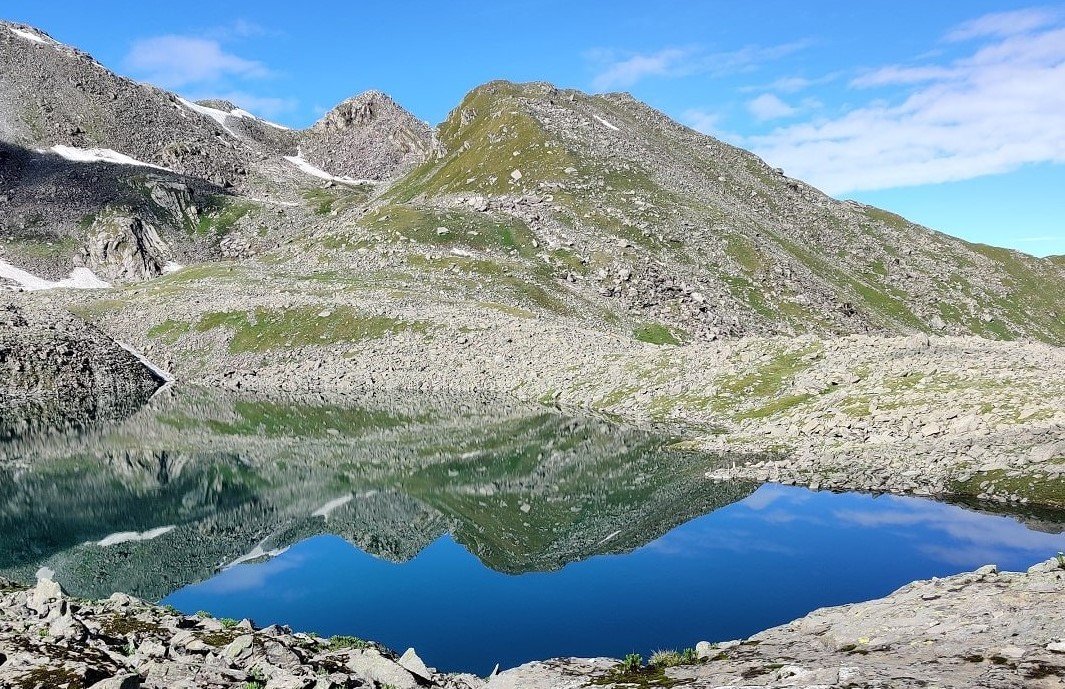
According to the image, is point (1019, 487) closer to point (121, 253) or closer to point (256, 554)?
point (256, 554)

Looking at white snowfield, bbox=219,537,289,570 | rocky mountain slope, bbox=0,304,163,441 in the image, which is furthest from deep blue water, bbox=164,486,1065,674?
rocky mountain slope, bbox=0,304,163,441

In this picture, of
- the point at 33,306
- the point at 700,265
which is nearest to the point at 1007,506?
the point at 700,265

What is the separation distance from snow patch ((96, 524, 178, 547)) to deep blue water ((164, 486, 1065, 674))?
884 centimetres

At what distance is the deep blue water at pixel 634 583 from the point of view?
23.0m

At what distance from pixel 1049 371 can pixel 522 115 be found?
453ft

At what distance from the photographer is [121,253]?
157 meters

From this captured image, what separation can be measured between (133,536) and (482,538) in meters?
18.5

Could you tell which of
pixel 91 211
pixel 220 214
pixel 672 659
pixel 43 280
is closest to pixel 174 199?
pixel 220 214

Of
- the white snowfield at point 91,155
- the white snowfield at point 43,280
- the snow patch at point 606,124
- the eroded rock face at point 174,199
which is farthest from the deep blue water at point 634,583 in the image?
the white snowfield at point 91,155

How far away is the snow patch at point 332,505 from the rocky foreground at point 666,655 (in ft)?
60.9

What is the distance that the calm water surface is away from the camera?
24.7 m

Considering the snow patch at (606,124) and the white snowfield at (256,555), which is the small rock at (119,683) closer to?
the white snowfield at (256,555)

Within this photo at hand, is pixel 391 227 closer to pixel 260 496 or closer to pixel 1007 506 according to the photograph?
pixel 260 496

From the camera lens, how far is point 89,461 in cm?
5388
